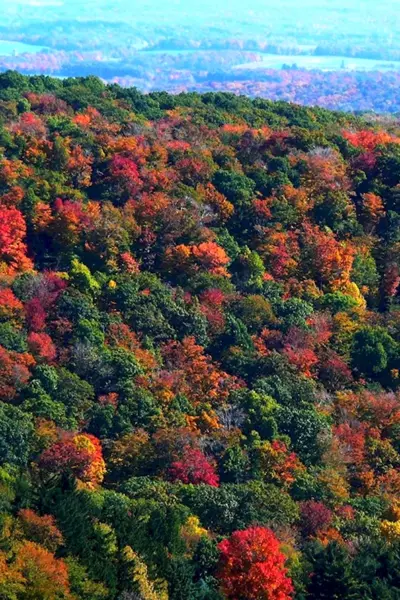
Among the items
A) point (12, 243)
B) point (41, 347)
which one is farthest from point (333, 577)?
point (12, 243)

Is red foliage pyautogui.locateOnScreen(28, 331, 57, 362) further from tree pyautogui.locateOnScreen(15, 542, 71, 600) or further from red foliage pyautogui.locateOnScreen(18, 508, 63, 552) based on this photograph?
tree pyautogui.locateOnScreen(15, 542, 71, 600)

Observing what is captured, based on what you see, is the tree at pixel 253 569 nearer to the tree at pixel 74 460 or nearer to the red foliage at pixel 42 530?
the red foliage at pixel 42 530

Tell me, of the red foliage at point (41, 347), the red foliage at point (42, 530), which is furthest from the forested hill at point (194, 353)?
the red foliage at point (41, 347)

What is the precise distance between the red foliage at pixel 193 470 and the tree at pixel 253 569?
611cm

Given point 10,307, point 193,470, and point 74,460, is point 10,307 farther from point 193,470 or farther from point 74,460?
point 193,470

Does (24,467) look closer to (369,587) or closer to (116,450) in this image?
(116,450)

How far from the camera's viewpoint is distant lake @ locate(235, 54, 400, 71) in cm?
18476

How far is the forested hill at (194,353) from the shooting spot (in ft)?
84.8

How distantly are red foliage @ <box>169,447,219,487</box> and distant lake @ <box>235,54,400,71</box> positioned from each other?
153568 mm

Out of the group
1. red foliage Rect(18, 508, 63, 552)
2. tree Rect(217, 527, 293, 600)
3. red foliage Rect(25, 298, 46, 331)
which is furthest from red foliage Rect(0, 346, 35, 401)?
tree Rect(217, 527, 293, 600)

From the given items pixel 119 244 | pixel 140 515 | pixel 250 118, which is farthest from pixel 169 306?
pixel 250 118

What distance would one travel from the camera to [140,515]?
27.7m

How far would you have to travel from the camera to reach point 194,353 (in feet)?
130

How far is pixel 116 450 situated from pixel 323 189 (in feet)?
67.3
